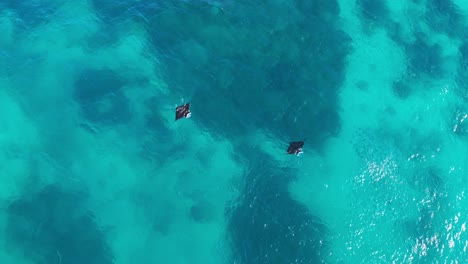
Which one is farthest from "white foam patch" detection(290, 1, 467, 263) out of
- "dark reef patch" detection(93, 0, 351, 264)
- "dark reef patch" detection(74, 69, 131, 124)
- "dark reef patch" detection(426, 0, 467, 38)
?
"dark reef patch" detection(74, 69, 131, 124)

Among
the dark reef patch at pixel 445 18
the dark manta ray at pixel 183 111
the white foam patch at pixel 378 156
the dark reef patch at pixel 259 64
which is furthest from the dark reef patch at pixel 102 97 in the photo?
the dark reef patch at pixel 445 18

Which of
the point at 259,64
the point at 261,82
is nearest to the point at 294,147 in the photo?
the point at 261,82

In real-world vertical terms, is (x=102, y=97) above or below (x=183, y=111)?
below

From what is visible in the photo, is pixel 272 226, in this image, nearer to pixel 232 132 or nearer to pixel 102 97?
pixel 232 132

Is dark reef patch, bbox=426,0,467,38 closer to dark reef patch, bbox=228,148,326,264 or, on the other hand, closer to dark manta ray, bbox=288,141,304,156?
dark manta ray, bbox=288,141,304,156

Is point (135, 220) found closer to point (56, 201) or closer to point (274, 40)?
point (56, 201)

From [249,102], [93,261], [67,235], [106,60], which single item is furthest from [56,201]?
[249,102]

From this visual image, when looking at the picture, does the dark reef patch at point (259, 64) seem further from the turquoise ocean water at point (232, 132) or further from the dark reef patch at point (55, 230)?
the dark reef patch at point (55, 230)
